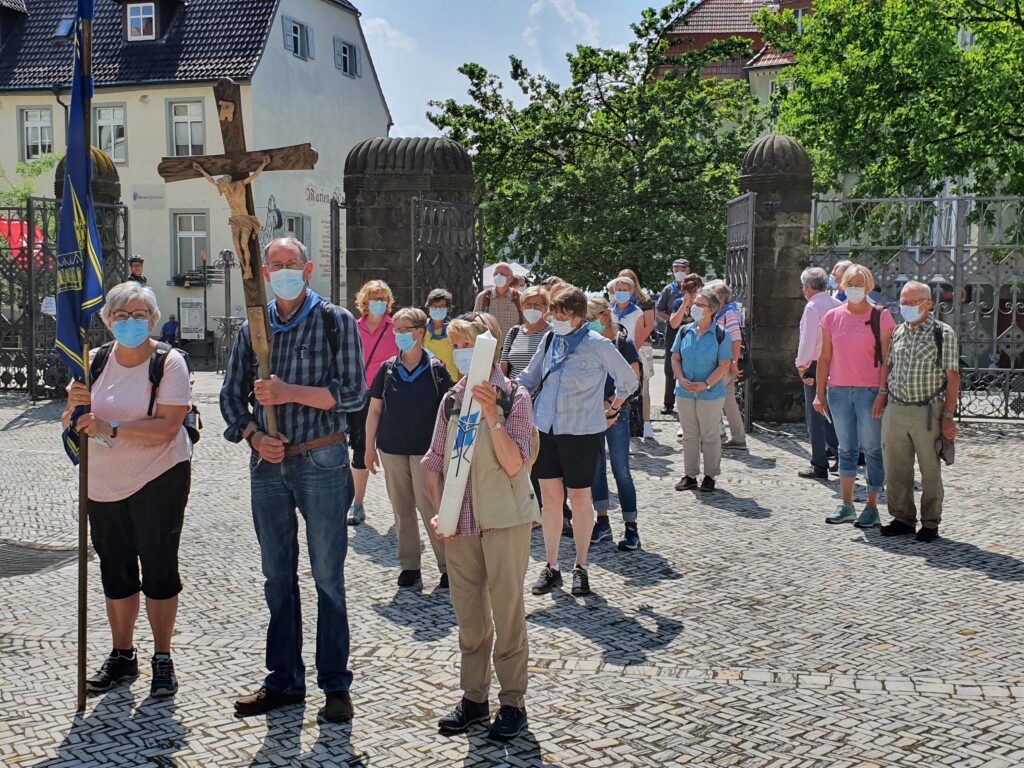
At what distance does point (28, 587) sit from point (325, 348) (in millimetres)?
3385

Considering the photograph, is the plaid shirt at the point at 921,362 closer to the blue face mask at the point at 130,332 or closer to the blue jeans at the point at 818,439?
the blue jeans at the point at 818,439

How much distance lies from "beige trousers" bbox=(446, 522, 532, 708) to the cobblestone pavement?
23 centimetres

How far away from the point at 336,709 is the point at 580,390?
2841 mm

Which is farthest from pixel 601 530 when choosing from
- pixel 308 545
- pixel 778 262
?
pixel 778 262

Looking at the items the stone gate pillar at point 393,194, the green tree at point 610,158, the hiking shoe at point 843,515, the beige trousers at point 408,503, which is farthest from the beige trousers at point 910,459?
the green tree at point 610,158

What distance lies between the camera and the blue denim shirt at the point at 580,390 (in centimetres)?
732

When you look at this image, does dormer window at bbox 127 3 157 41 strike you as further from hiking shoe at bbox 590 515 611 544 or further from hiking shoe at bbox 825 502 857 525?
hiking shoe at bbox 825 502 857 525

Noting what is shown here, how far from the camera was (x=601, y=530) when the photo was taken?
8648mm

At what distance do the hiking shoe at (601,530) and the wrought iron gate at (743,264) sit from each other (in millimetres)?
5315

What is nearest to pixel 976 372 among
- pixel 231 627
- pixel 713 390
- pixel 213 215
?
pixel 713 390

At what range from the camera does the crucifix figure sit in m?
4.79

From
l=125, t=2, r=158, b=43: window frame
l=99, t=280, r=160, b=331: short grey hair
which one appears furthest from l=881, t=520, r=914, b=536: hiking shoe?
l=125, t=2, r=158, b=43: window frame

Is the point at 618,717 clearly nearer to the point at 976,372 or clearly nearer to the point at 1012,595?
the point at 1012,595

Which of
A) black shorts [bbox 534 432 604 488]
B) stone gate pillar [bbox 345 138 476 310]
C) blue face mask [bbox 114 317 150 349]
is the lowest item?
black shorts [bbox 534 432 604 488]
